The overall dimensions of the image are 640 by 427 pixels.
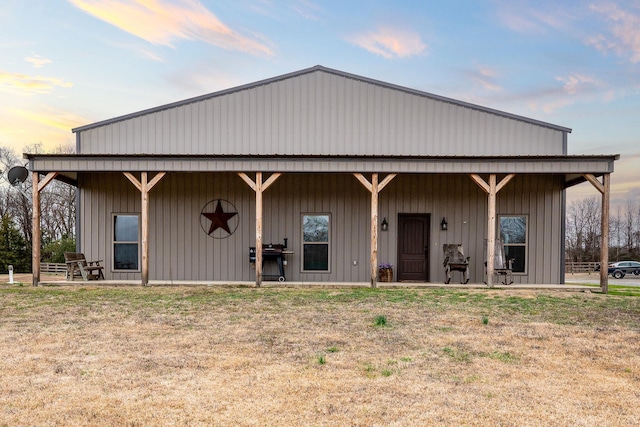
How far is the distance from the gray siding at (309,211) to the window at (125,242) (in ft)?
0.60

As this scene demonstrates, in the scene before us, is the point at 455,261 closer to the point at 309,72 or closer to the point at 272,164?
the point at 272,164

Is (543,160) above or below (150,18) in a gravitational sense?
below

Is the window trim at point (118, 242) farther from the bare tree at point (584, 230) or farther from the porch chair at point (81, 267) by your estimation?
the bare tree at point (584, 230)

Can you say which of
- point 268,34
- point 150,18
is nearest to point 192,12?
point 150,18

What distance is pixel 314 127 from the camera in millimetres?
13117

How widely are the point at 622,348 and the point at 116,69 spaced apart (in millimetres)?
16940

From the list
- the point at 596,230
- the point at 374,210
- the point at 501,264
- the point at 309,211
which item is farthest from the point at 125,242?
the point at 596,230

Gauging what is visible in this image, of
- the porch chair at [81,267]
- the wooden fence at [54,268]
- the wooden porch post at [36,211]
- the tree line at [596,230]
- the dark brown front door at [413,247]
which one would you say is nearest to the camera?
the wooden porch post at [36,211]

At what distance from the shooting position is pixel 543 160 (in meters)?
10.8

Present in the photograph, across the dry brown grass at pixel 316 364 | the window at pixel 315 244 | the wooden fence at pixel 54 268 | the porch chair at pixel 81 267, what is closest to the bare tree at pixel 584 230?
the window at pixel 315 244

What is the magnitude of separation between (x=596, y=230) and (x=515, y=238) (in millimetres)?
35891

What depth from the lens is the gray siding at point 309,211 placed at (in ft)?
41.3

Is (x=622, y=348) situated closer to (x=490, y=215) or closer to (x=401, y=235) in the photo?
(x=490, y=215)

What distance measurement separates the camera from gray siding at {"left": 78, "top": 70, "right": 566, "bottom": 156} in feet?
42.7
